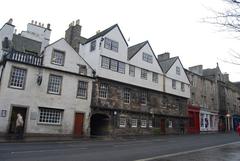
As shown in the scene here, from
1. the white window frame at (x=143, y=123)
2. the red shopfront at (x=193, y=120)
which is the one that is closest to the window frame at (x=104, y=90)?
the white window frame at (x=143, y=123)

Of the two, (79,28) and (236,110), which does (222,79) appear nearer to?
(236,110)

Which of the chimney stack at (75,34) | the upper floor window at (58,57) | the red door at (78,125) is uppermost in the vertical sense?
the chimney stack at (75,34)

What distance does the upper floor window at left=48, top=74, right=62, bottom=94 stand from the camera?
21.9m

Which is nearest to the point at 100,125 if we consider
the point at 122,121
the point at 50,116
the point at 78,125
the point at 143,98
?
the point at 122,121

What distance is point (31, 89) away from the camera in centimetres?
2059

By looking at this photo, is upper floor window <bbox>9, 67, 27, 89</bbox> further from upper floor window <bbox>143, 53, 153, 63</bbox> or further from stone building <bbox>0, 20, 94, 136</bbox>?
upper floor window <bbox>143, 53, 153, 63</bbox>

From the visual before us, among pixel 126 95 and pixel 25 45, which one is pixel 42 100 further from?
pixel 126 95

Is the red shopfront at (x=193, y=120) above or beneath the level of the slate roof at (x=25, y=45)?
beneath

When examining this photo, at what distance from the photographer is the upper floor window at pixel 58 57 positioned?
22656 millimetres

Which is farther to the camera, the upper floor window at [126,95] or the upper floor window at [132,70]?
the upper floor window at [132,70]

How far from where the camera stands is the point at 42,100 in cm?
2108

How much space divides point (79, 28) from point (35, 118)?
15.5 m

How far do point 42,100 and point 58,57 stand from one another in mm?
4791

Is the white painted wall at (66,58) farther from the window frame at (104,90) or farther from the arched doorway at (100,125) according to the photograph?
the arched doorway at (100,125)
